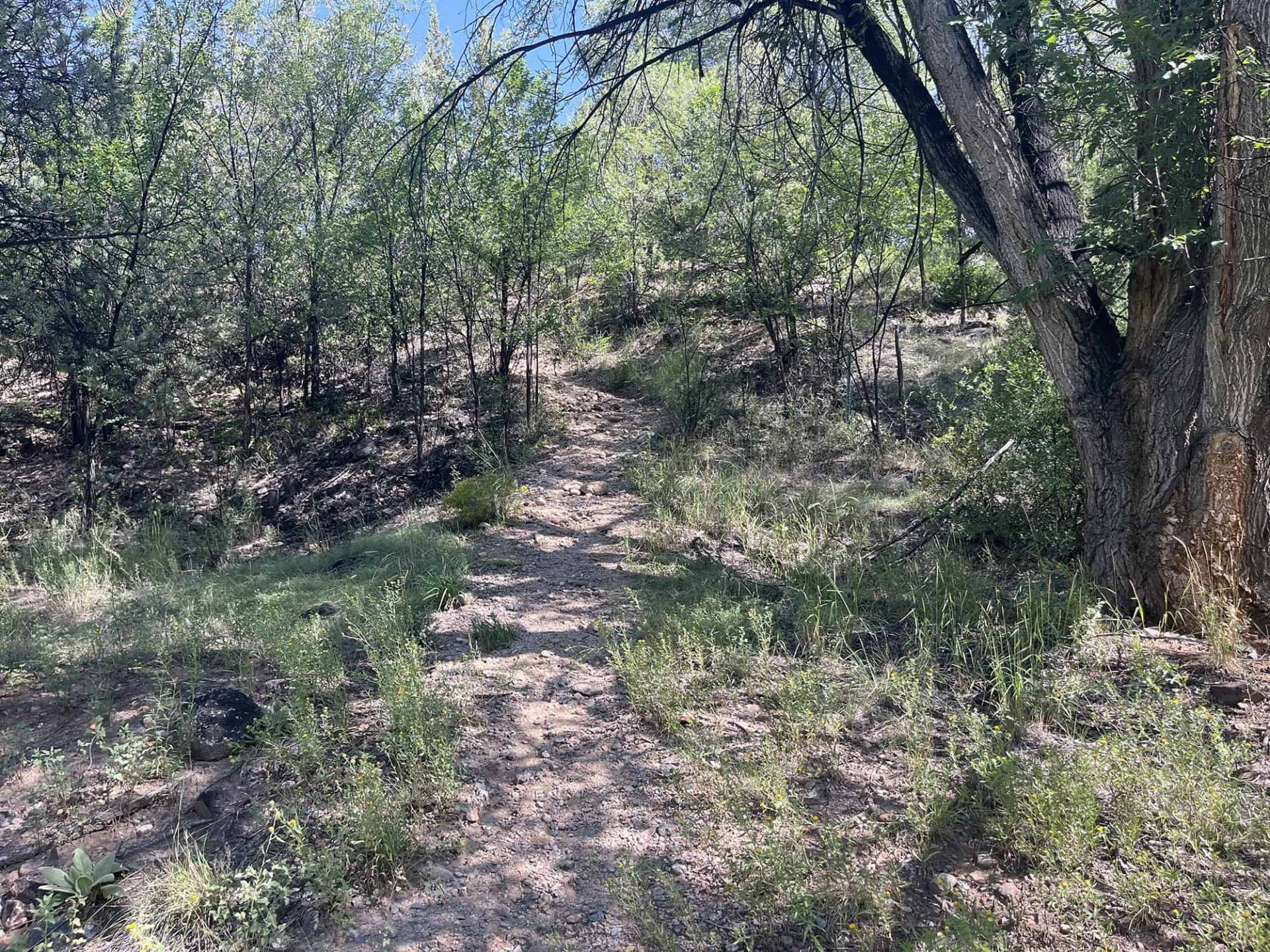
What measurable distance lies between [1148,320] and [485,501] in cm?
543

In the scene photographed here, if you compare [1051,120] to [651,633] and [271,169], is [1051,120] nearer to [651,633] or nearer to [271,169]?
[651,633]

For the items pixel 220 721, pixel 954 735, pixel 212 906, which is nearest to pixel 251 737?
pixel 220 721

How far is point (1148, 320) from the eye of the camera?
413 centimetres

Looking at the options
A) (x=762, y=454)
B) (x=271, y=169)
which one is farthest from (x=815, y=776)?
(x=271, y=169)

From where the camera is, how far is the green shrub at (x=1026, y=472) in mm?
5488

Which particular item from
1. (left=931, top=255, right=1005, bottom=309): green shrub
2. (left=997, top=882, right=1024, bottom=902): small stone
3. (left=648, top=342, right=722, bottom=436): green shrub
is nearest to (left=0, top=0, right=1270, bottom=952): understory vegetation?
(left=997, top=882, right=1024, bottom=902): small stone

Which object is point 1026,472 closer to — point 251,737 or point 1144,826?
point 1144,826

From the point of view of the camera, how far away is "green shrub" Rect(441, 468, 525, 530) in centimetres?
752

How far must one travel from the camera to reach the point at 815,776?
313 cm

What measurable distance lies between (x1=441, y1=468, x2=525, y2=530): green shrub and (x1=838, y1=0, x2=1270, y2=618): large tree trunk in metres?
4.65

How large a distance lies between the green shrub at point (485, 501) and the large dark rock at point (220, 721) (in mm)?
3745

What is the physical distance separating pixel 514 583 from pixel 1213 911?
A: 14.1 ft

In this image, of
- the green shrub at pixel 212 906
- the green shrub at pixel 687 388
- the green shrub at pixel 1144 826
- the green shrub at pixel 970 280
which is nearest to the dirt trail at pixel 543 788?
the green shrub at pixel 212 906

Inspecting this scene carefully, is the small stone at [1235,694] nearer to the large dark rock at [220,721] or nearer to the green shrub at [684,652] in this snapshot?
the green shrub at [684,652]
